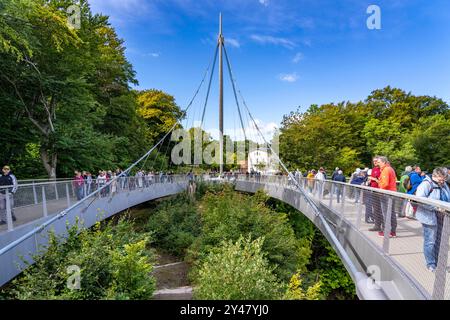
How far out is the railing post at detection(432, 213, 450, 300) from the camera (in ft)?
8.98

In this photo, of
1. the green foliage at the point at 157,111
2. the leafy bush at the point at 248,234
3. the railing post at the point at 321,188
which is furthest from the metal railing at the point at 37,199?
the green foliage at the point at 157,111

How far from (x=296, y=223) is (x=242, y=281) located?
15.2 meters

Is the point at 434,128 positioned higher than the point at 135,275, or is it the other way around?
the point at 434,128

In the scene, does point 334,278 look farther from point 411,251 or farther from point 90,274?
point 90,274

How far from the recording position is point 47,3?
571 inches

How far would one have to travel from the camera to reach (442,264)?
9.21 ft

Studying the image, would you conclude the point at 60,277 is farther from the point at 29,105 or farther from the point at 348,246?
the point at 29,105

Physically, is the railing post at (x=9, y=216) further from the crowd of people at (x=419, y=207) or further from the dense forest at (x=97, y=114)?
the crowd of people at (x=419, y=207)

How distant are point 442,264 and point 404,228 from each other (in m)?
1.21

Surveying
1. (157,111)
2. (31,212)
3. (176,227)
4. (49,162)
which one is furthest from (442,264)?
(157,111)

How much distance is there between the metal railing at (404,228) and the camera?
281cm

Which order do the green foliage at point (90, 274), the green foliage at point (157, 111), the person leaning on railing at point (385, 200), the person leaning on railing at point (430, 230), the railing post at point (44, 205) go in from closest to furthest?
the person leaning on railing at point (430, 230) → the person leaning on railing at point (385, 200) → the green foliage at point (90, 274) → the railing post at point (44, 205) → the green foliage at point (157, 111)

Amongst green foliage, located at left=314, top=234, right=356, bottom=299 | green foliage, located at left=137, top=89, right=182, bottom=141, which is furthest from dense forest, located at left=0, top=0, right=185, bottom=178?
green foliage, located at left=137, top=89, right=182, bottom=141

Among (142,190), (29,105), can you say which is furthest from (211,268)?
(29,105)
